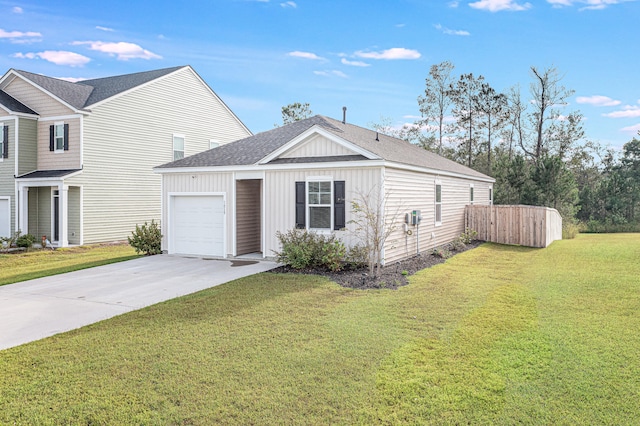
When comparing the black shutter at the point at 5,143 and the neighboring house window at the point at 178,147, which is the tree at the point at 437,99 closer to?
the neighboring house window at the point at 178,147

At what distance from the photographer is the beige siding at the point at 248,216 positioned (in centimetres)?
1317

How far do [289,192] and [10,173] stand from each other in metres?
14.2

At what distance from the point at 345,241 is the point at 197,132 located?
14.6 meters

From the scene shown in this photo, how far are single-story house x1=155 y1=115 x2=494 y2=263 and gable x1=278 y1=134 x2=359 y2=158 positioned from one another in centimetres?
3

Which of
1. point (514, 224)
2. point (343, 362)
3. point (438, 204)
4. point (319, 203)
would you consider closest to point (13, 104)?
point (319, 203)

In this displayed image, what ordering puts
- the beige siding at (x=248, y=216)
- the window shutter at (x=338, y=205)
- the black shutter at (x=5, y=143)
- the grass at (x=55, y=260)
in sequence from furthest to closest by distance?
1. the black shutter at (x=5, y=143)
2. the beige siding at (x=248, y=216)
3. the grass at (x=55, y=260)
4. the window shutter at (x=338, y=205)

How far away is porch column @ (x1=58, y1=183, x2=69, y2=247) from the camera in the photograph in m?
17.2

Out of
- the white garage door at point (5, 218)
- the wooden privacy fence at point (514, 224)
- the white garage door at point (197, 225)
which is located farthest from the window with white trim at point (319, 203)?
the white garage door at point (5, 218)

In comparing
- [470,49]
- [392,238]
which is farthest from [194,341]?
[470,49]

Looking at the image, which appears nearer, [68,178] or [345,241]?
[345,241]

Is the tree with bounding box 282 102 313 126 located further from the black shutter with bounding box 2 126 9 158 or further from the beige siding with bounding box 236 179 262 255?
the beige siding with bounding box 236 179 262 255

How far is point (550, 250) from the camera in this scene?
1514cm

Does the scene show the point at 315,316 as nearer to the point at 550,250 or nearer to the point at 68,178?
the point at 550,250

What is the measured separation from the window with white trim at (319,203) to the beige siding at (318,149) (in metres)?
0.82
